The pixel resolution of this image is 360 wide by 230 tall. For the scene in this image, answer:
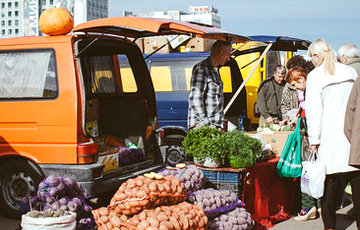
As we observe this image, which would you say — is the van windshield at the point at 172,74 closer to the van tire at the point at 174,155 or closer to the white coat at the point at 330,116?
the van tire at the point at 174,155

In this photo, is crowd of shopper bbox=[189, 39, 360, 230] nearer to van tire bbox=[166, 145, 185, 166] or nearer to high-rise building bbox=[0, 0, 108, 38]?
van tire bbox=[166, 145, 185, 166]

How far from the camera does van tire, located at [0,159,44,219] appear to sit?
557 cm

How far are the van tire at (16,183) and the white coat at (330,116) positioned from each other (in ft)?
9.96

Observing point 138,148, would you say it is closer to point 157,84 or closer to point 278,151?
point 278,151

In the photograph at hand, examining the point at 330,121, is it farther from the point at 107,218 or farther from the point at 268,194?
the point at 107,218

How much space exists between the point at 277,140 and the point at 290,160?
54 centimetres

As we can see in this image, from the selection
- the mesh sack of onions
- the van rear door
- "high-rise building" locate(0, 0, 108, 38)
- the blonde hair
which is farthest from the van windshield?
"high-rise building" locate(0, 0, 108, 38)

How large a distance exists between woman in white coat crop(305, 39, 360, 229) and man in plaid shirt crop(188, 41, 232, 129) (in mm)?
1215

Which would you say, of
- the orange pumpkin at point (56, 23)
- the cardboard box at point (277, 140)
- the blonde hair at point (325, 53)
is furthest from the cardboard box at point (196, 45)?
the blonde hair at point (325, 53)

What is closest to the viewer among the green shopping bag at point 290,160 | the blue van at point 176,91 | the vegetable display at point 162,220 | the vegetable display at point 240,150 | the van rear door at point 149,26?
the vegetable display at point 162,220

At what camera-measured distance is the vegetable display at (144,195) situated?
409 centimetres

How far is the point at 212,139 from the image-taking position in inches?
212

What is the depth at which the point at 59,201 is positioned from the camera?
14.1ft

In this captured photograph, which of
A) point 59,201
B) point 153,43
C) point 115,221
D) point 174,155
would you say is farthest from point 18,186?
point 153,43
